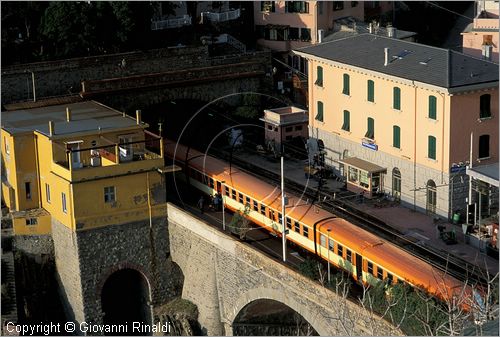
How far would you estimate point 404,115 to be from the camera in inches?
2638

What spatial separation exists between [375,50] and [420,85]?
622 cm

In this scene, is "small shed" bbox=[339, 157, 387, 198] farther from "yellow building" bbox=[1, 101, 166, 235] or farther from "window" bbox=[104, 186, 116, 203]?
"window" bbox=[104, 186, 116, 203]

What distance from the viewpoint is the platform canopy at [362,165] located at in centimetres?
6869

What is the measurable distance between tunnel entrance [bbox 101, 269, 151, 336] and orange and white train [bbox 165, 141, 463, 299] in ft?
19.1

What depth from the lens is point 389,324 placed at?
49.0 metres

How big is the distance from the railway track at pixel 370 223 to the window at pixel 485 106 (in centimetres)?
698

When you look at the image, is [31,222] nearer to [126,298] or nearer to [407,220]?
[126,298]

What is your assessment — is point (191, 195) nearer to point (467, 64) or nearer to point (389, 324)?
point (467, 64)

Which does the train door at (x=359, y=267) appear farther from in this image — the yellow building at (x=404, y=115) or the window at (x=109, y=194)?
the window at (x=109, y=194)

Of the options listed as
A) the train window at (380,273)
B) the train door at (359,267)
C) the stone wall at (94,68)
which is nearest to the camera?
the train window at (380,273)

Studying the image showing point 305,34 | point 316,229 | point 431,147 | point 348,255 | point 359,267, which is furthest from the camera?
point 305,34

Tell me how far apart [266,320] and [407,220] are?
9.00m

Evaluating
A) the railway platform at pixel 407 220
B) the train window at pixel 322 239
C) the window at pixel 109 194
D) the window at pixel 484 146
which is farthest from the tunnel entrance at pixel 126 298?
the window at pixel 484 146

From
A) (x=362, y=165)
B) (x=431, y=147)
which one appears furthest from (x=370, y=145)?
(x=431, y=147)
